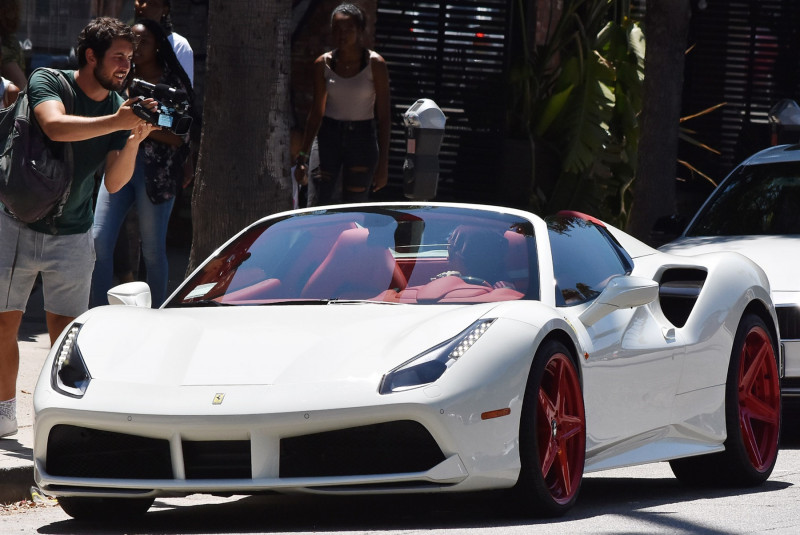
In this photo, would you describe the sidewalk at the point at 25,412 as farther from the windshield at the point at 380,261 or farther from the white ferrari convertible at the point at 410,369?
the windshield at the point at 380,261

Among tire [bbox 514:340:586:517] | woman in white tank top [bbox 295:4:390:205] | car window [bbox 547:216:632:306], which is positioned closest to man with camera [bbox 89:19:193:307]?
woman in white tank top [bbox 295:4:390:205]

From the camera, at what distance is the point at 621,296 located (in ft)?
20.8

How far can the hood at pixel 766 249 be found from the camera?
8969mm

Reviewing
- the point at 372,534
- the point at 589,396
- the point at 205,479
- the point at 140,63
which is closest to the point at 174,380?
the point at 205,479

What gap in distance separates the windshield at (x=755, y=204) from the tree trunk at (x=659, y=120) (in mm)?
2367

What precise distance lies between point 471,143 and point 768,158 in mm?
6083

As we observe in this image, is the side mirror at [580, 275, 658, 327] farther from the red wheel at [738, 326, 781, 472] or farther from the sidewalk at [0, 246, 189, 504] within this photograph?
the sidewalk at [0, 246, 189, 504]

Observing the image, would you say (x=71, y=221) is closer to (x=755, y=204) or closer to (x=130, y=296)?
(x=130, y=296)

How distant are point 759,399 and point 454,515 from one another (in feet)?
7.23

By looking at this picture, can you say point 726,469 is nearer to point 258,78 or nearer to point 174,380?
point 174,380

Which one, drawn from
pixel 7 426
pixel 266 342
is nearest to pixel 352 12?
pixel 7 426

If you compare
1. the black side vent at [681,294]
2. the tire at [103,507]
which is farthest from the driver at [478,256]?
the tire at [103,507]

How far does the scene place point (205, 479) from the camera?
536cm

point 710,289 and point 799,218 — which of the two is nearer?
point 710,289
